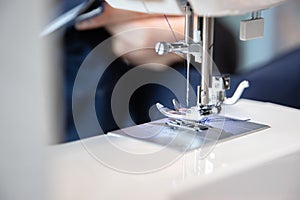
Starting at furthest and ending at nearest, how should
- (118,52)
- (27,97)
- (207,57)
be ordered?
(118,52) → (207,57) → (27,97)

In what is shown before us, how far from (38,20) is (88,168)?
0.55 metres

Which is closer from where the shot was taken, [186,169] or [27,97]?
[27,97]

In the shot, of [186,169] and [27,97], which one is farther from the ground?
[27,97]

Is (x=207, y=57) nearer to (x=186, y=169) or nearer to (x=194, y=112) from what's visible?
(x=194, y=112)

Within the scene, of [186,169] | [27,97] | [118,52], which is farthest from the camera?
[118,52]

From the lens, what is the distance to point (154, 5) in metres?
0.82

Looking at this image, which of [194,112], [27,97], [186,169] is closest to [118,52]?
[194,112]

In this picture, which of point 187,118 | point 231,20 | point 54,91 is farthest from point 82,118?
point 54,91

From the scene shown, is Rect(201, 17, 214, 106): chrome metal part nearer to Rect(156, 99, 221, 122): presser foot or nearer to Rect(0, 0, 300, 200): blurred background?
Rect(156, 99, 221, 122): presser foot

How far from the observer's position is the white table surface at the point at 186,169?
0.70 meters

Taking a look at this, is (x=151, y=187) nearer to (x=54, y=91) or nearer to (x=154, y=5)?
(x=154, y=5)

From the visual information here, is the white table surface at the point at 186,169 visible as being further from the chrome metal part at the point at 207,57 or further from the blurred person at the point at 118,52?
the blurred person at the point at 118,52

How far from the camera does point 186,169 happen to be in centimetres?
78

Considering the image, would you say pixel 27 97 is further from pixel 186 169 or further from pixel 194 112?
pixel 194 112
